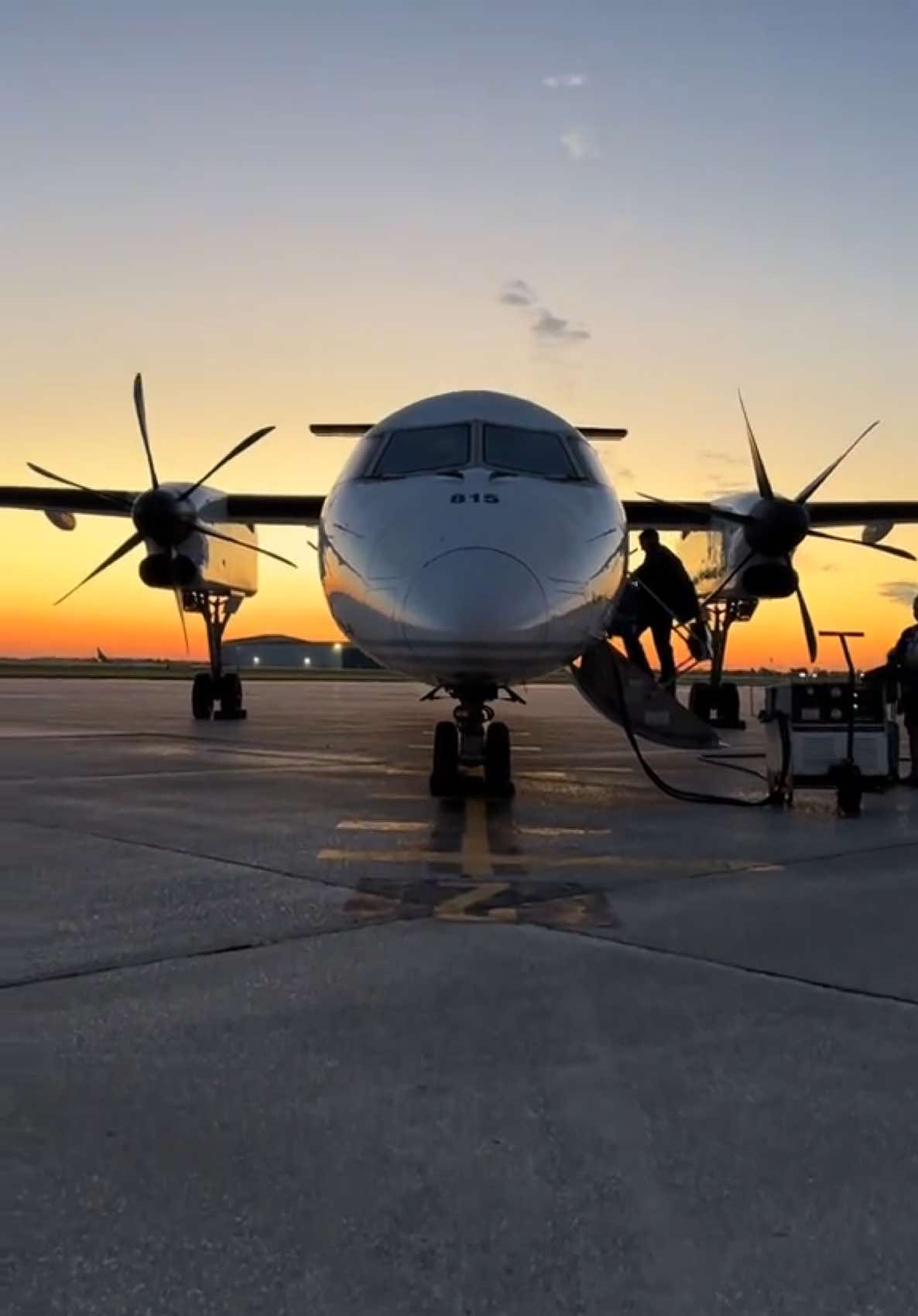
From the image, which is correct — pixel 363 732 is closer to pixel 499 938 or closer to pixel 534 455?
pixel 534 455

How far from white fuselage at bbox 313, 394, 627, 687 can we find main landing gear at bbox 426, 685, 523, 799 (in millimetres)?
503

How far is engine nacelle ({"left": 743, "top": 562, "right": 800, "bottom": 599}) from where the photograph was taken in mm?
16500

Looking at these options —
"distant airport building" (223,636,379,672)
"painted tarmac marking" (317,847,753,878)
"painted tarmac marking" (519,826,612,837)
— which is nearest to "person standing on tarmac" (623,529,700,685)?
"painted tarmac marking" (519,826,612,837)

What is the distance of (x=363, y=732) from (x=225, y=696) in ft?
11.5

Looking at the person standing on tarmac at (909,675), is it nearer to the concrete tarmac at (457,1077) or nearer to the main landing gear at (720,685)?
the concrete tarmac at (457,1077)

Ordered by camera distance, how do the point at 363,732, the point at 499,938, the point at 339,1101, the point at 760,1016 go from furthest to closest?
1. the point at 363,732
2. the point at 499,938
3. the point at 760,1016
4. the point at 339,1101

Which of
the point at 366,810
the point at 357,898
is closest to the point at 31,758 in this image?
the point at 366,810

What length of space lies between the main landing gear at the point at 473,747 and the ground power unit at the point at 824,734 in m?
2.14

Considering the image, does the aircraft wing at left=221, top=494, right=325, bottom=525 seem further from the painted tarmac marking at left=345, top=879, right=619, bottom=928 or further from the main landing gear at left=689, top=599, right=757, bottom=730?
the painted tarmac marking at left=345, top=879, right=619, bottom=928

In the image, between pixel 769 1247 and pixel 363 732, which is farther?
→ pixel 363 732

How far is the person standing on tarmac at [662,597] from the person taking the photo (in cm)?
1756

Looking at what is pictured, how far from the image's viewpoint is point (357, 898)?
5.65 metres

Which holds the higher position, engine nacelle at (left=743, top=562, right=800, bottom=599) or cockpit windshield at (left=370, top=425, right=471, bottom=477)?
cockpit windshield at (left=370, top=425, right=471, bottom=477)

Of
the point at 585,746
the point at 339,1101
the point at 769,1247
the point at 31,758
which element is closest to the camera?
the point at 769,1247
